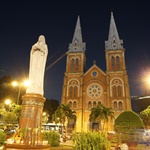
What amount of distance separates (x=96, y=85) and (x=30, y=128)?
33191 millimetres

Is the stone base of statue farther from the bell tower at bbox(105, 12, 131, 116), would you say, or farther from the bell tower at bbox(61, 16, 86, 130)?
the bell tower at bbox(105, 12, 131, 116)

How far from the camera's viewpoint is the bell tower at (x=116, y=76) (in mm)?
36772

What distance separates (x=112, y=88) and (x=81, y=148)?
1349 inches

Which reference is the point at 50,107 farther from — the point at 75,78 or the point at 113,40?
the point at 113,40

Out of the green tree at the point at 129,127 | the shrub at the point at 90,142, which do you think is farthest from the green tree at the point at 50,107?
the shrub at the point at 90,142

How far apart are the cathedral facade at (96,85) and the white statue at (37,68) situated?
27.8m

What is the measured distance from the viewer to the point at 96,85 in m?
39.9

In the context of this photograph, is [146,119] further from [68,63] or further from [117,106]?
[68,63]

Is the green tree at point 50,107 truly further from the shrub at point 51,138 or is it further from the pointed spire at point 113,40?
the shrub at point 51,138

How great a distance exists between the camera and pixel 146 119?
28781 millimetres

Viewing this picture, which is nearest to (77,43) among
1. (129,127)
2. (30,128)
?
(129,127)

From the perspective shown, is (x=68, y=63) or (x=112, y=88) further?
(x=68, y=63)

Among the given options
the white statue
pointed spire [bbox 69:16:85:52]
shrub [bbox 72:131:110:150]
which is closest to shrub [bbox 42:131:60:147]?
the white statue

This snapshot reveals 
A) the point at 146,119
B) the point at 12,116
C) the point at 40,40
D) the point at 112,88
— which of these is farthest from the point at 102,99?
the point at 40,40
